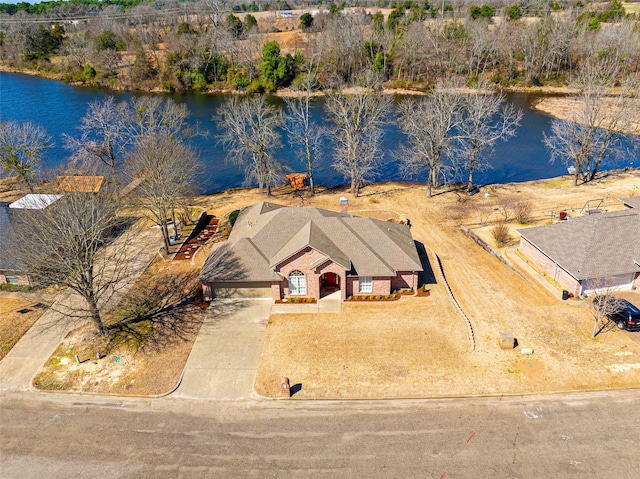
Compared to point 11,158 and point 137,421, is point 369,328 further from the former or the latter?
point 11,158

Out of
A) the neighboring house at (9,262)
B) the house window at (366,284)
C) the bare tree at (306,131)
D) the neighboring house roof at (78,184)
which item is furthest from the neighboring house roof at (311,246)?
the bare tree at (306,131)

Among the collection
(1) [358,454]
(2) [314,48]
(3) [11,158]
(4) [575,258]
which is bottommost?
(1) [358,454]

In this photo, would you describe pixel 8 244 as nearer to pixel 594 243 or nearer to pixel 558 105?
pixel 594 243

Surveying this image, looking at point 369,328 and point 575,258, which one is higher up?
point 575,258

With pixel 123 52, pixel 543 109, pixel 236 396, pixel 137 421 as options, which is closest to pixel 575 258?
pixel 236 396

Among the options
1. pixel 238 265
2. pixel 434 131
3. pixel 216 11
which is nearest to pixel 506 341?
pixel 238 265

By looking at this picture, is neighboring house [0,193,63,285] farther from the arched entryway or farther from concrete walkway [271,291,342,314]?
the arched entryway
